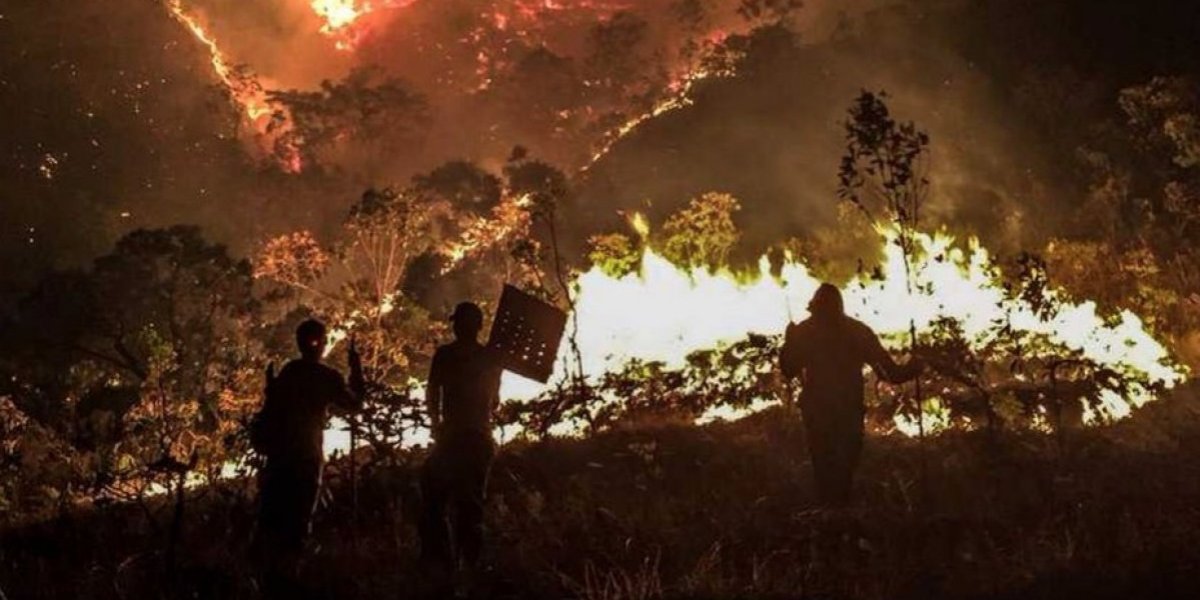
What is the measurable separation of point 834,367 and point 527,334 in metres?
2.29

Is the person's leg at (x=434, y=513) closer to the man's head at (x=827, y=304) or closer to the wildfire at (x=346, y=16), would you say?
the man's head at (x=827, y=304)

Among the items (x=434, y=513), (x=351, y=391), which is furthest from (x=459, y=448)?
(x=351, y=391)

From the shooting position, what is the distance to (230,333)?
94.0 ft

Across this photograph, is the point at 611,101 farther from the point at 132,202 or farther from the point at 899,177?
the point at 899,177

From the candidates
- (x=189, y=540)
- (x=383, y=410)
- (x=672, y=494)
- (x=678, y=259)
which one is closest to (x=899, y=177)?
(x=672, y=494)

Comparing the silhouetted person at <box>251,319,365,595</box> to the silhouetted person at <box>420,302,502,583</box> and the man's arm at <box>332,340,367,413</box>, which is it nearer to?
the man's arm at <box>332,340,367,413</box>

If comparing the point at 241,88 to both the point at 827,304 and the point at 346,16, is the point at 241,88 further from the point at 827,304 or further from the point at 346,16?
the point at 827,304

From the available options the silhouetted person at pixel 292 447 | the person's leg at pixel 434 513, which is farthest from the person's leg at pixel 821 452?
the silhouetted person at pixel 292 447

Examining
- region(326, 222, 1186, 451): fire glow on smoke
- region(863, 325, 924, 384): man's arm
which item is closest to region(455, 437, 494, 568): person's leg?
region(863, 325, 924, 384): man's arm

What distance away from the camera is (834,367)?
7.39 meters

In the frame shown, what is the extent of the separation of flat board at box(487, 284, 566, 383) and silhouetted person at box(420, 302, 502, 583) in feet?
1.26

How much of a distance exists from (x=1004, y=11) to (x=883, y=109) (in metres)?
24.0

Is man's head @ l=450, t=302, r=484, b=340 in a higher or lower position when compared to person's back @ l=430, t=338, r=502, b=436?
higher

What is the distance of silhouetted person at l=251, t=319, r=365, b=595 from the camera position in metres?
6.08
